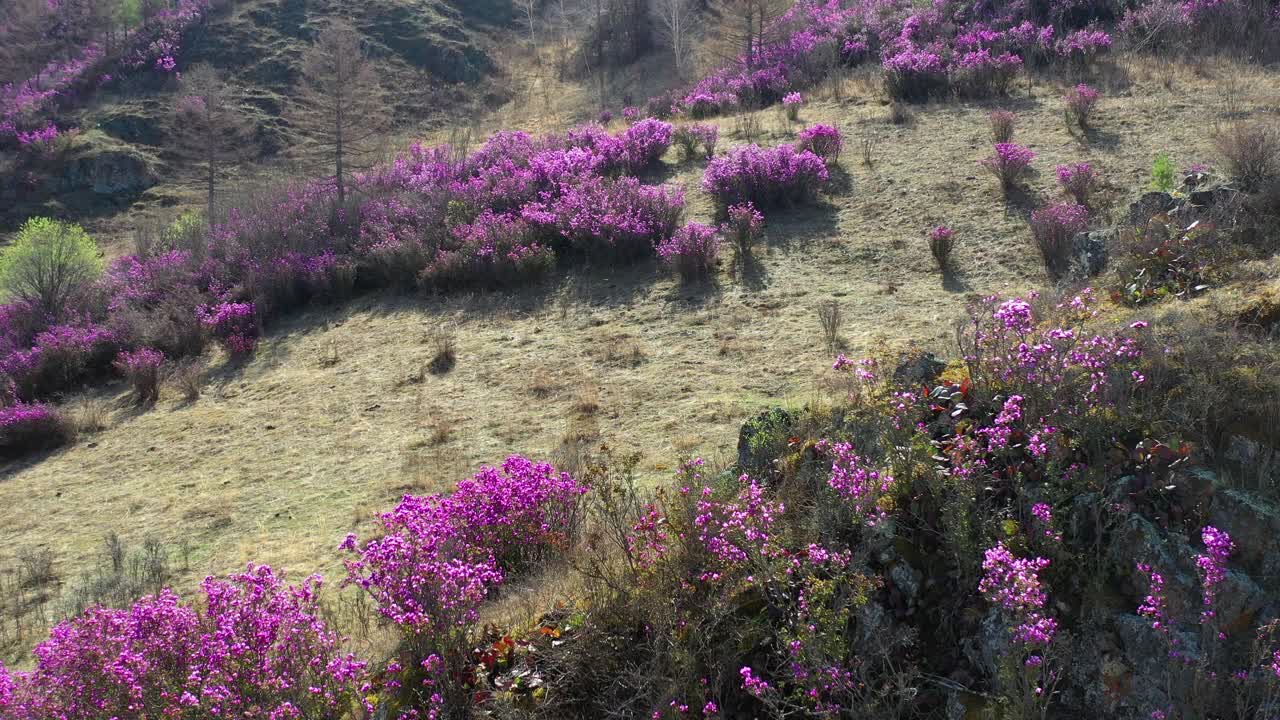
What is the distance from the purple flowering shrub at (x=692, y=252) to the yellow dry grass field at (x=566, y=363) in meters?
0.21

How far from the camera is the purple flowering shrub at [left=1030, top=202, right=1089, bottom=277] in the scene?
8.34 meters

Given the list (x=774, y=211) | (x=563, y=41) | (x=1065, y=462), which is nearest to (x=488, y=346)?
(x=774, y=211)

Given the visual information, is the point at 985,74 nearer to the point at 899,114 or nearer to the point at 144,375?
the point at 899,114

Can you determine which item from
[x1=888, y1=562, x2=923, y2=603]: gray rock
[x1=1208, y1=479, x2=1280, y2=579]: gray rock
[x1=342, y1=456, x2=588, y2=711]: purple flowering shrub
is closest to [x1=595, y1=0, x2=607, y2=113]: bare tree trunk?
[x1=342, y1=456, x2=588, y2=711]: purple flowering shrub

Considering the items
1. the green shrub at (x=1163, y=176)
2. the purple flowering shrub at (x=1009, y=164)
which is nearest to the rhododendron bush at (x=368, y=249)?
the purple flowering shrub at (x=1009, y=164)

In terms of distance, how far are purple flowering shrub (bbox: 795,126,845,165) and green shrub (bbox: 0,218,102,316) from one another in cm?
1206

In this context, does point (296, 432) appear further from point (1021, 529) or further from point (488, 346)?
point (1021, 529)

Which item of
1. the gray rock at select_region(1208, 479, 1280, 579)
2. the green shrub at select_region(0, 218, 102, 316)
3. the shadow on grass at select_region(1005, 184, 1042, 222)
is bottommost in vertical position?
the green shrub at select_region(0, 218, 102, 316)

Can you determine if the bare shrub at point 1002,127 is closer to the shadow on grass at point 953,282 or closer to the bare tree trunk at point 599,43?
the shadow on grass at point 953,282

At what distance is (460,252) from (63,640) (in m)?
8.45

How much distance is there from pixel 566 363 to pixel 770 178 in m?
4.63

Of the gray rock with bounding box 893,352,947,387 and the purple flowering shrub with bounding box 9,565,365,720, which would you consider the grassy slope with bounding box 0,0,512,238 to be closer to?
the purple flowering shrub with bounding box 9,565,365,720

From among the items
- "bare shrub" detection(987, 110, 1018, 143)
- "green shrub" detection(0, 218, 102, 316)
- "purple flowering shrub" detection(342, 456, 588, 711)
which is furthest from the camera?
"green shrub" detection(0, 218, 102, 316)

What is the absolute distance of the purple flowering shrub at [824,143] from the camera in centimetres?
1239
